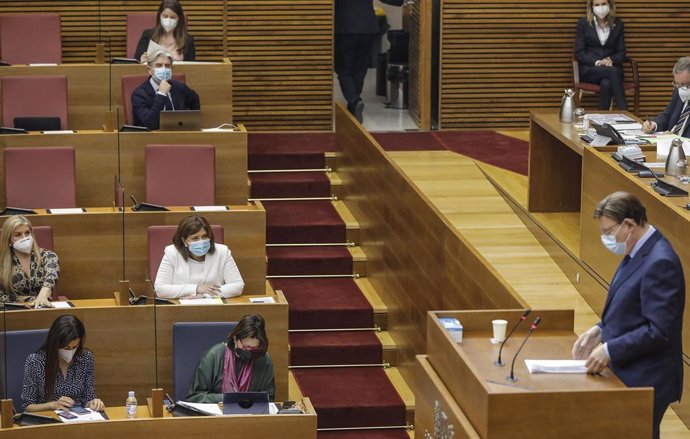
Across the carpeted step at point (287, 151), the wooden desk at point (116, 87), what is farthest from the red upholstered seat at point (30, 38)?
the carpeted step at point (287, 151)

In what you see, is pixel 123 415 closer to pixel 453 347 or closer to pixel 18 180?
pixel 453 347

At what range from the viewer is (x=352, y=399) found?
242 inches

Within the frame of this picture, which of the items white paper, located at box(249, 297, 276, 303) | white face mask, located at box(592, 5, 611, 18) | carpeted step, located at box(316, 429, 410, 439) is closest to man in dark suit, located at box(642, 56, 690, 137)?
white face mask, located at box(592, 5, 611, 18)

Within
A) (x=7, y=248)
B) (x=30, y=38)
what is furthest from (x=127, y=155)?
(x=30, y=38)

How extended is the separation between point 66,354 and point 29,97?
266cm

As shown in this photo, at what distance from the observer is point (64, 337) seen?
194 inches

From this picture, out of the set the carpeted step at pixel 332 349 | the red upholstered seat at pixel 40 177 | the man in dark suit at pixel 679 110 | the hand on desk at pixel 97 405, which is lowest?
the carpeted step at pixel 332 349

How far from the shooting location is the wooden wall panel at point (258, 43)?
28.6 ft

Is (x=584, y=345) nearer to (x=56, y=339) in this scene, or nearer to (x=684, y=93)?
(x=56, y=339)

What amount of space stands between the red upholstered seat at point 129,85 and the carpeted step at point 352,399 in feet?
6.06

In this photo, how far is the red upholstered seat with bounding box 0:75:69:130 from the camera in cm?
727

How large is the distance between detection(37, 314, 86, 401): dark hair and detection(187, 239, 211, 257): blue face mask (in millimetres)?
754

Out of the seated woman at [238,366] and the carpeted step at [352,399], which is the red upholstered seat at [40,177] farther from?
the seated woman at [238,366]

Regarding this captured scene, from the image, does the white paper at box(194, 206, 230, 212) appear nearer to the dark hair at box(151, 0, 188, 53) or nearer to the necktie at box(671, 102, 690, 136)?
the dark hair at box(151, 0, 188, 53)
